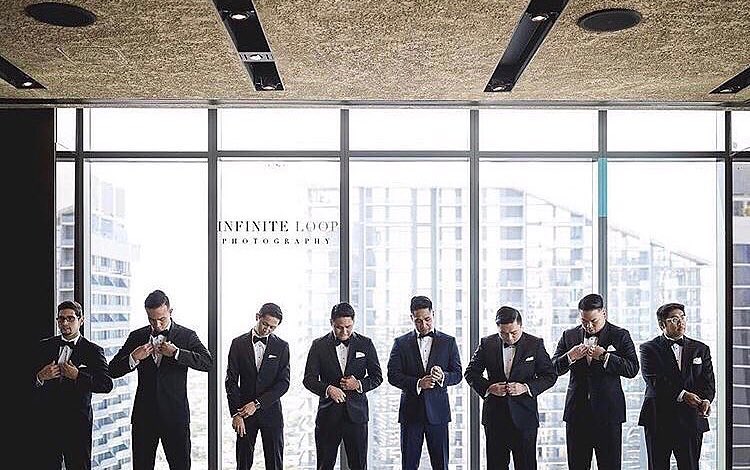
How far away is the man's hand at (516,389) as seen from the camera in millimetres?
7875

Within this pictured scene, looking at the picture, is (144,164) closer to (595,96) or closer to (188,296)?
(188,296)

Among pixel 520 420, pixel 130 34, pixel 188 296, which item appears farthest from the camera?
pixel 188 296

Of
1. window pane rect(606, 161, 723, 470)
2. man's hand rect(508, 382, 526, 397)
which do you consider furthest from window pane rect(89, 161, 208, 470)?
window pane rect(606, 161, 723, 470)

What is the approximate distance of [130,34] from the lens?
6.39m

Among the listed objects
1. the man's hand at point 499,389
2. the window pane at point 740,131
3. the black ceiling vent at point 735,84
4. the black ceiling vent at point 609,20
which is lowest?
the man's hand at point 499,389

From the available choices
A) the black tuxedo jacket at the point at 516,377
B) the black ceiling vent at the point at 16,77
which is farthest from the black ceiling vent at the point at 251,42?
the black tuxedo jacket at the point at 516,377

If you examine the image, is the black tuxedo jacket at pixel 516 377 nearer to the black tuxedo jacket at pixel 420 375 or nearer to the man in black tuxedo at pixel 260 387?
the black tuxedo jacket at pixel 420 375

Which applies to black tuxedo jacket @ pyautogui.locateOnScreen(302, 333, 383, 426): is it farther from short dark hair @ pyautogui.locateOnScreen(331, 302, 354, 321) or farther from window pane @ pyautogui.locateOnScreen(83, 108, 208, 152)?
window pane @ pyautogui.locateOnScreen(83, 108, 208, 152)

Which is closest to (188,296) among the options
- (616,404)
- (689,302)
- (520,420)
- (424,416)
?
(424,416)

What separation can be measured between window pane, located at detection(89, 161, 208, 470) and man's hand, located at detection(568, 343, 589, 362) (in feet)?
10.5

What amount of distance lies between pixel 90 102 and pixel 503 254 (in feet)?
12.5

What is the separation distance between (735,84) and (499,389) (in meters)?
3.00

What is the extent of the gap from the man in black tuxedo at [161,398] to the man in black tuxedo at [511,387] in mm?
2200

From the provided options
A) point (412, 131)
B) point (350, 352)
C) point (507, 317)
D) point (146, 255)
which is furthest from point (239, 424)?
point (412, 131)
